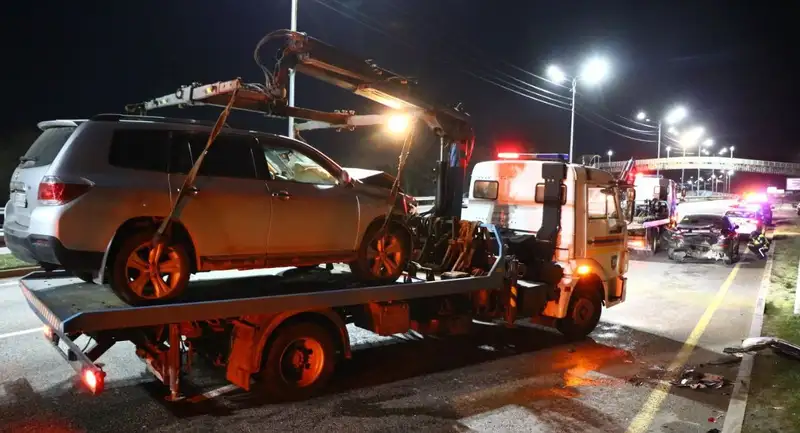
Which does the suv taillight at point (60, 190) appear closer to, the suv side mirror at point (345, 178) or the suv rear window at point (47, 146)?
the suv rear window at point (47, 146)

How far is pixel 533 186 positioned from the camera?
29.3 ft

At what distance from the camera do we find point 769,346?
26.1 feet

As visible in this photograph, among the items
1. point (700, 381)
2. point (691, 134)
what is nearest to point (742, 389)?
point (700, 381)

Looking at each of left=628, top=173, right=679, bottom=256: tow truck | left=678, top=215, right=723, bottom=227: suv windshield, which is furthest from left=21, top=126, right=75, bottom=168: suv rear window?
left=678, top=215, right=723, bottom=227: suv windshield

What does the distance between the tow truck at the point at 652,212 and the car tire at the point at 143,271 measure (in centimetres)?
1653

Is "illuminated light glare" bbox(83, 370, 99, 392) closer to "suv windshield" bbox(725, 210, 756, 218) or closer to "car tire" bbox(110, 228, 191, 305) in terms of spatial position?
"car tire" bbox(110, 228, 191, 305)

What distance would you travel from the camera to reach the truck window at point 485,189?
941 cm

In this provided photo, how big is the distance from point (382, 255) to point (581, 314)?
3.46m

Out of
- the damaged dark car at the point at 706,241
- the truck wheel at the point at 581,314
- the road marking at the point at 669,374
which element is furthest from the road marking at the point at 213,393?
the damaged dark car at the point at 706,241

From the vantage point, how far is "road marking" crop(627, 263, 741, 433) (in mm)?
5652

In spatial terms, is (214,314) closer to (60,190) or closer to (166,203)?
(166,203)

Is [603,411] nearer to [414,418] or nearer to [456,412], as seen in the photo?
[456,412]

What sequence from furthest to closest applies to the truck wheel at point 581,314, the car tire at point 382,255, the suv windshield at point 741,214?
the suv windshield at point 741,214
the truck wheel at point 581,314
the car tire at point 382,255

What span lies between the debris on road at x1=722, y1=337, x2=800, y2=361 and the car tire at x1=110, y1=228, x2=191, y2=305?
22.7 feet
